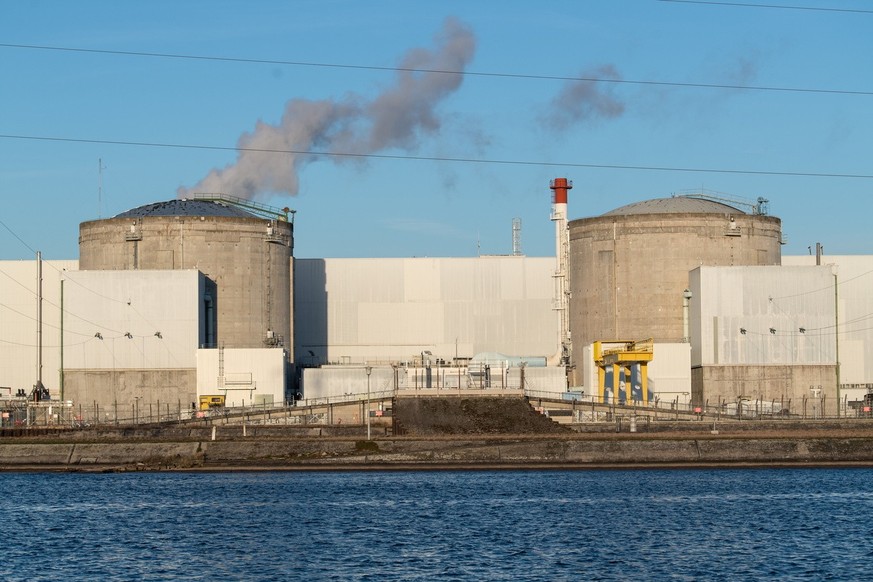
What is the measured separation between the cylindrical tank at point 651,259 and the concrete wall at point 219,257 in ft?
82.2

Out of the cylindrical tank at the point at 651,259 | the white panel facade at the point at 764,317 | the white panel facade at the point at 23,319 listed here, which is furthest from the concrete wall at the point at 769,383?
the white panel facade at the point at 23,319

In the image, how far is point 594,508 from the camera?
195 feet

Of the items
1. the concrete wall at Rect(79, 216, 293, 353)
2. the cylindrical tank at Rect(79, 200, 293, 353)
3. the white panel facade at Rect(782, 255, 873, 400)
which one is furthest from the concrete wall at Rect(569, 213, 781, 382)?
the concrete wall at Rect(79, 216, 293, 353)

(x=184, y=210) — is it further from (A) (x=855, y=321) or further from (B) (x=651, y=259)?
(A) (x=855, y=321)

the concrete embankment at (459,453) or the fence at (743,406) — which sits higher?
the fence at (743,406)

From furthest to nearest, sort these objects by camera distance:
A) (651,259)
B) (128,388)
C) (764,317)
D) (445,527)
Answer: (651,259) < (128,388) < (764,317) < (445,527)

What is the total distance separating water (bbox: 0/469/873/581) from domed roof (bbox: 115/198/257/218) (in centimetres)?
4123

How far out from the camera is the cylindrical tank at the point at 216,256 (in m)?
112

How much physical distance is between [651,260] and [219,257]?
1313 inches

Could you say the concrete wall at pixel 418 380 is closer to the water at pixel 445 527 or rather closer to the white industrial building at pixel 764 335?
the white industrial building at pixel 764 335

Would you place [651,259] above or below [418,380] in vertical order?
above

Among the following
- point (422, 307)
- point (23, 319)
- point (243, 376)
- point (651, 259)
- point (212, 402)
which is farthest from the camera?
point (422, 307)

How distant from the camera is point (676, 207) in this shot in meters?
115

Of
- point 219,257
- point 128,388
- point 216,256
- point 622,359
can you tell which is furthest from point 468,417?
point 216,256
